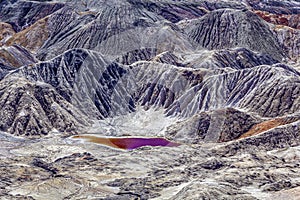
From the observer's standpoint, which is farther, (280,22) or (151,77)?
(280,22)

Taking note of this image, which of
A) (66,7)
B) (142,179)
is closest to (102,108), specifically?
(142,179)

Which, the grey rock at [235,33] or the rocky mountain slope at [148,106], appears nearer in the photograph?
the rocky mountain slope at [148,106]

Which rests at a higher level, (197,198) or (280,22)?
(197,198)

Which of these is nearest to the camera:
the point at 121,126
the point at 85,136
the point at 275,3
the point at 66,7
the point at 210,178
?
the point at 210,178

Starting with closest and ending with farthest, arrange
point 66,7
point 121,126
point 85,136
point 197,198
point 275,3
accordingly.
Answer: point 197,198 < point 85,136 < point 121,126 < point 66,7 < point 275,3

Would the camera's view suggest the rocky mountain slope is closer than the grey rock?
Yes

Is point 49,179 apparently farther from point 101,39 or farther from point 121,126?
point 101,39

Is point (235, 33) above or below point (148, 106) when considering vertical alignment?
below

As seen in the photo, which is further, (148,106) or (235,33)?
(235,33)
